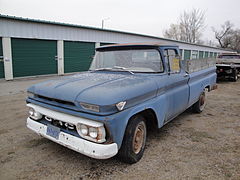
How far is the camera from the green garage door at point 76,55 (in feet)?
43.7

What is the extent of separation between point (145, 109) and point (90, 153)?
1032mm

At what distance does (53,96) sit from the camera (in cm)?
258

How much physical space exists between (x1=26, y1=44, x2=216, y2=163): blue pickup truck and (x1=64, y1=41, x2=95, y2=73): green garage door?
394 inches

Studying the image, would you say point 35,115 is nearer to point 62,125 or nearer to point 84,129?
point 62,125

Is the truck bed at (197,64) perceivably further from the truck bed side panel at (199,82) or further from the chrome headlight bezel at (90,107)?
the chrome headlight bezel at (90,107)

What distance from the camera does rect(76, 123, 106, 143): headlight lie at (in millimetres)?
2213

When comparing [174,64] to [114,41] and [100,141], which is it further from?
[114,41]

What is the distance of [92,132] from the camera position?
2.25m

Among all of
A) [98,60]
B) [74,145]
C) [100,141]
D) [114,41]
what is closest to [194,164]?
[100,141]

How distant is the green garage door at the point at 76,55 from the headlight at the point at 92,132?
38.6ft

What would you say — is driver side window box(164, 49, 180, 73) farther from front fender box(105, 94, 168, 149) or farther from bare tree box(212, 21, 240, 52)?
bare tree box(212, 21, 240, 52)

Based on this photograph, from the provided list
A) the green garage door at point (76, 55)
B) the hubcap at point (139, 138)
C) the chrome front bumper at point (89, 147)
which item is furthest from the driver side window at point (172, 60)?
the green garage door at point (76, 55)

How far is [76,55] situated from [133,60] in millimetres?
11243

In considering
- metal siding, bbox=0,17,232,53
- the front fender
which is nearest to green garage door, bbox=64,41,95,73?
metal siding, bbox=0,17,232,53
